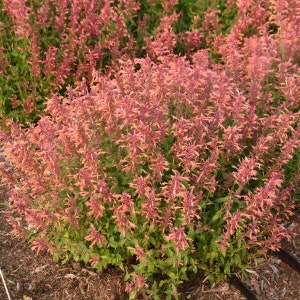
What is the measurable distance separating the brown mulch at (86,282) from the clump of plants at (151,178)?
139 mm

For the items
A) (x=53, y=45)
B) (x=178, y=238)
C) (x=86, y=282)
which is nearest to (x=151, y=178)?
(x=178, y=238)

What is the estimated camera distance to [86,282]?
149 inches

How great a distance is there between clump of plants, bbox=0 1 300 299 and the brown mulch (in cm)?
14

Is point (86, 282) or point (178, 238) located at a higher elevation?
point (178, 238)

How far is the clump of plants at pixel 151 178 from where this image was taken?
3158 mm

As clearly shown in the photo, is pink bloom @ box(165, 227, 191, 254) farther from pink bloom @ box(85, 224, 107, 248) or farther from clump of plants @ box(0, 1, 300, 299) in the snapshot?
pink bloom @ box(85, 224, 107, 248)

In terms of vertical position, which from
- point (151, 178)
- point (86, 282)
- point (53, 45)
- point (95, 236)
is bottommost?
point (86, 282)

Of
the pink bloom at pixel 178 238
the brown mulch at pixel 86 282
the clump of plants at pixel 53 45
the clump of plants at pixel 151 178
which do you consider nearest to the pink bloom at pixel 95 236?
the clump of plants at pixel 151 178

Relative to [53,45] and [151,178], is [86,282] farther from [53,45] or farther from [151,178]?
[53,45]

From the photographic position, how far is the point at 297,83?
4.29m

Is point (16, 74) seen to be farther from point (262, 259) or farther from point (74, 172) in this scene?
point (262, 259)

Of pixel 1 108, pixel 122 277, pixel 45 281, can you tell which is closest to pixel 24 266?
pixel 45 281

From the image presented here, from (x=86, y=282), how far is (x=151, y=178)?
1.16 meters

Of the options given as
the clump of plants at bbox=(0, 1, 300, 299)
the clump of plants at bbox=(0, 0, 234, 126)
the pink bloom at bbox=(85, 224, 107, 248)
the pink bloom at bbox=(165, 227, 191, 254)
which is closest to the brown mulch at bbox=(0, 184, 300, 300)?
the clump of plants at bbox=(0, 1, 300, 299)
